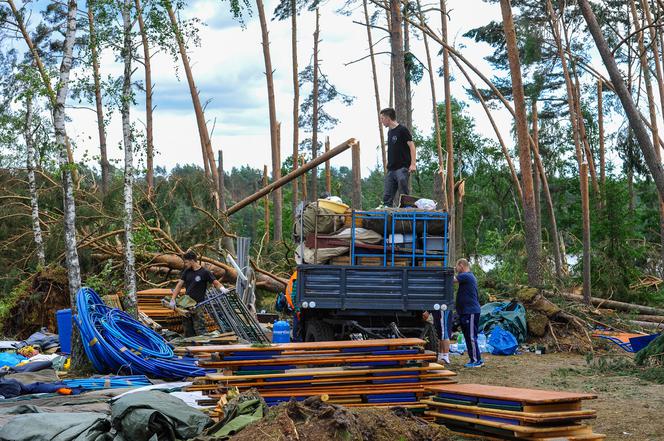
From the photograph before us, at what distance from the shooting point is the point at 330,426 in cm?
695

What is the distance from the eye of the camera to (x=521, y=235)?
34.7m

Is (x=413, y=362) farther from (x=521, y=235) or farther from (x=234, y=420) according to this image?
(x=521, y=235)

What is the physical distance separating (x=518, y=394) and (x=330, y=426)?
199 cm

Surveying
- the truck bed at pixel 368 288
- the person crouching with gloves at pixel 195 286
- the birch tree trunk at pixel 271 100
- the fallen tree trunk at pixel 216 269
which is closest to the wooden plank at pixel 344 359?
the truck bed at pixel 368 288

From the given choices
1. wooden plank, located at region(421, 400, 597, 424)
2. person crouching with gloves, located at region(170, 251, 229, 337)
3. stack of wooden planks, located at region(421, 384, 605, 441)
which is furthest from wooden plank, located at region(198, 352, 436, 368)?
person crouching with gloves, located at region(170, 251, 229, 337)

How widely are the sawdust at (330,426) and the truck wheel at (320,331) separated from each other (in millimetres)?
5366

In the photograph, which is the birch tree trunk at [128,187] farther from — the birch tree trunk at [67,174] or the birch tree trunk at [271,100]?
the birch tree trunk at [271,100]

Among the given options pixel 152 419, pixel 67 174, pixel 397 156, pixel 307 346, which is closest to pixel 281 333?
pixel 397 156

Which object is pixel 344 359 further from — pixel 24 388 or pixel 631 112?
pixel 631 112

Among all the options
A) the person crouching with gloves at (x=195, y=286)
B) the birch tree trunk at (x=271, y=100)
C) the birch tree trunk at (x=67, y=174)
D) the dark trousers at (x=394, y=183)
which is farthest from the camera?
the birch tree trunk at (x=271, y=100)

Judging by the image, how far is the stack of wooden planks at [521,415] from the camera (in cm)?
768

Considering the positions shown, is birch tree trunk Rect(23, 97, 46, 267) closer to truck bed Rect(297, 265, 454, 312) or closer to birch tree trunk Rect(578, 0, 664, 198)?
truck bed Rect(297, 265, 454, 312)

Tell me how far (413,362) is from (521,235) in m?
25.5

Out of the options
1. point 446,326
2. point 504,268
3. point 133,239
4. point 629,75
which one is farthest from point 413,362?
point 629,75
